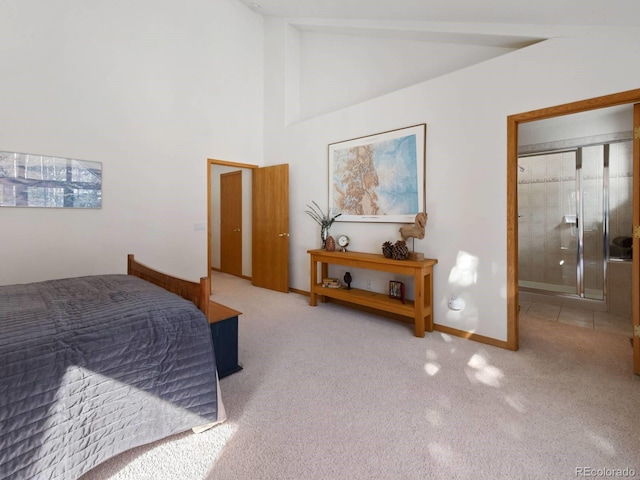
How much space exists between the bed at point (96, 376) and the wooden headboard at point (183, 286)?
1 cm

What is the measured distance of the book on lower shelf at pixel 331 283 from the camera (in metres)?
3.96

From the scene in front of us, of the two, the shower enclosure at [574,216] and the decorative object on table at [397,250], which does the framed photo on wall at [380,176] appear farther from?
the shower enclosure at [574,216]

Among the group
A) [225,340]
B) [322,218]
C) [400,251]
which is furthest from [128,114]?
[400,251]

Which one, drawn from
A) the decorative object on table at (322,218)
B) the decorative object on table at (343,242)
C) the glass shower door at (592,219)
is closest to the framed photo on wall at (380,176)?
the decorative object on table at (322,218)

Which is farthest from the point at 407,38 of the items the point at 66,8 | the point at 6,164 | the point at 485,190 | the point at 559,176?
the point at 6,164

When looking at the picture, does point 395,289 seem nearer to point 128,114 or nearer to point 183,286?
point 183,286

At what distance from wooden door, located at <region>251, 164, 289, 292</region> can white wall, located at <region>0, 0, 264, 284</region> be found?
0.56 m

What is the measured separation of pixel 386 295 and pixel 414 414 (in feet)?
6.15

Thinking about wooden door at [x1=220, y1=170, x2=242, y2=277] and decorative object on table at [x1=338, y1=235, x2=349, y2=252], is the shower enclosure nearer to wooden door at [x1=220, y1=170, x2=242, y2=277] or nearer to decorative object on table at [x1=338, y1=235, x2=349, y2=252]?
decorative object on table at [x1=338, y1=235, x2=349, y2=252]

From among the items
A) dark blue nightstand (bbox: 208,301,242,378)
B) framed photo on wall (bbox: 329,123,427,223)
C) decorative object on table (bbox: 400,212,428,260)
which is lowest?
dark blue nightstand (bbox: 208,301,242,378)

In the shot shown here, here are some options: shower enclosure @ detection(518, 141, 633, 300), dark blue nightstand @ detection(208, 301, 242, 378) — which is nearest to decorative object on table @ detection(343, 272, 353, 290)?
dark blue nightstand @ detection(208, 301, 242, 378)

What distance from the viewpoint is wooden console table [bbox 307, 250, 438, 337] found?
302cm

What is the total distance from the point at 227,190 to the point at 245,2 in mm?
3298

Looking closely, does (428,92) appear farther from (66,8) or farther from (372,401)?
(66,8)
